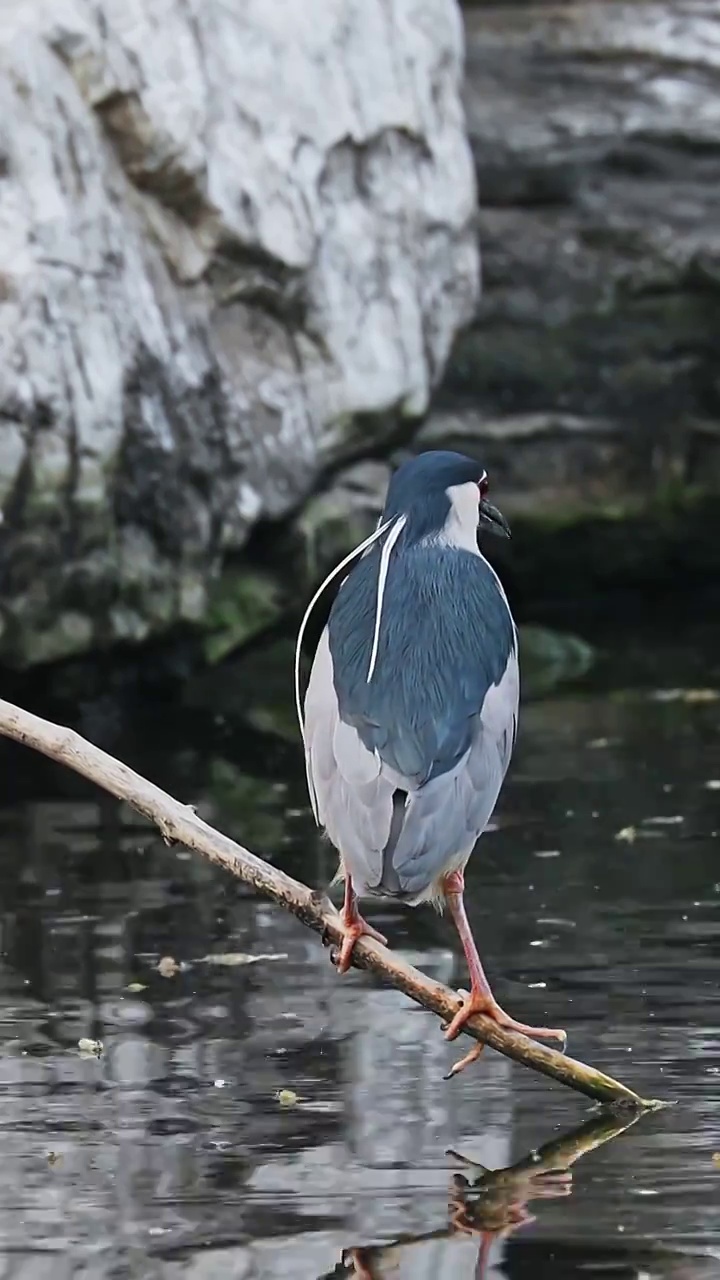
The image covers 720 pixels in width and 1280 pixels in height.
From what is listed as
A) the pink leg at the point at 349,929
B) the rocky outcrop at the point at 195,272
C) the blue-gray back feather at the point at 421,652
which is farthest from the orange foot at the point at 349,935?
the rocky outcrop at the point at 195,272

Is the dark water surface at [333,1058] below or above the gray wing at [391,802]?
below

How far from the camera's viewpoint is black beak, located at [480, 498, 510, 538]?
5227 mm

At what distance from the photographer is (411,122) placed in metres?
10.8

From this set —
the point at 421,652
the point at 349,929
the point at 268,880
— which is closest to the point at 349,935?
the point at 349,929

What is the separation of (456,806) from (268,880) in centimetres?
40

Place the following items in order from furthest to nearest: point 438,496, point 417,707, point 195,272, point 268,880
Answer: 1. point 195,272
2. point 438,496
3. point 417,707
4. point 268,880

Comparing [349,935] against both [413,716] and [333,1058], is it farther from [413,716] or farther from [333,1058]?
[333,1058]

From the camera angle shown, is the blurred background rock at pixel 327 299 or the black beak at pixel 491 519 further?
the blurred background rock at pixel 327 299

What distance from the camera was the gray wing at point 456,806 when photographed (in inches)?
175

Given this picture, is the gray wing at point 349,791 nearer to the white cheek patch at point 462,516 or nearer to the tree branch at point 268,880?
the tree branch at point 268,880

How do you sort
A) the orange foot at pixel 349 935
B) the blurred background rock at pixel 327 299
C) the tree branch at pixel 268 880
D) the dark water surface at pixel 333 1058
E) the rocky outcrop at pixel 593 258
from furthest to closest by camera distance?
the rocky outcrop at pixel 593 258, the blurred background rock at pixel 327 299, the orange foot at pixel 349 935, the tree branch at pixel 268 880, the dark water surface at pixel 333 1058

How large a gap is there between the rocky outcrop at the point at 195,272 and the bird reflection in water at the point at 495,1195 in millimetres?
4798

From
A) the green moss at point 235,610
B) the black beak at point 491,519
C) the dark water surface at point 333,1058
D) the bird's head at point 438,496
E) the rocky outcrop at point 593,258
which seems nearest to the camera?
the dark water surface at point 333,1058

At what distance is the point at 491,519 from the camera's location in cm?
528
